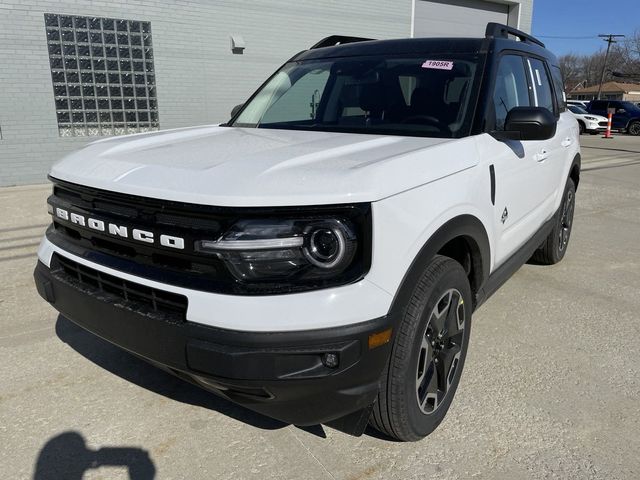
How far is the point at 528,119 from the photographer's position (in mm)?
2711

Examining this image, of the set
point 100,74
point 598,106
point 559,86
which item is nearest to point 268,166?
point 559,86

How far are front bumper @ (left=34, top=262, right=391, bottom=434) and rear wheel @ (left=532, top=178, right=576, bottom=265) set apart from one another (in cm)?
325

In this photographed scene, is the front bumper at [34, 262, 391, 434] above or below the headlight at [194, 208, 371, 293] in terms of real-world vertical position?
below

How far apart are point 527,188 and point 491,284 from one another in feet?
2.46

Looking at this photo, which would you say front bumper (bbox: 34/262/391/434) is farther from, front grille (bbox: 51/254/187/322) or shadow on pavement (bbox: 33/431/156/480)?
shadow on pavement (bbox: 33/431/156/480)

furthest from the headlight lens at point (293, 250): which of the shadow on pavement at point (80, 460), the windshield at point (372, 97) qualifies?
the windshield at point (372, 97)

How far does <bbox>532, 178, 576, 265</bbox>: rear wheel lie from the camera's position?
186 inches

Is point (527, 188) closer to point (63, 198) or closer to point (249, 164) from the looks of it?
point (249, 164)

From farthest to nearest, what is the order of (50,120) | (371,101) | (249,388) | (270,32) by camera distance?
(270,32), (50,120), (371,101), (249,388)

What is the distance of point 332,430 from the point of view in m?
2.55

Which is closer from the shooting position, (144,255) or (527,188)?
(144,255)

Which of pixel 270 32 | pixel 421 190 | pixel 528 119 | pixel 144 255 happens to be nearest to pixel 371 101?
pixel 528 119

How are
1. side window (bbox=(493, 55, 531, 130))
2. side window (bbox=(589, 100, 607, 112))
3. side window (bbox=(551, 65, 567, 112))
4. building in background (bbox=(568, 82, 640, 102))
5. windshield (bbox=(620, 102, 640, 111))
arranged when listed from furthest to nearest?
building in background (bbox=(568, 82, 640, 102)), side window (bbox=(589, 100, 607, 112)), windshield (bbox=(620, 102, 640, 111)), side window (bbox=(551, 65, 567, 112)), side window (bbox=(493, 55, 531, 130))

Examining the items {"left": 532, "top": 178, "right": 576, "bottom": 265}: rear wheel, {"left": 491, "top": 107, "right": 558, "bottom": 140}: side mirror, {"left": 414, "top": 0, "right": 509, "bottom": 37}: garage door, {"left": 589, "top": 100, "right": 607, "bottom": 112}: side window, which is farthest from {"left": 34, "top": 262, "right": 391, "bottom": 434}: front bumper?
{"left": 589, "top": 100, "right": 607, "bottom": 112}: side window
